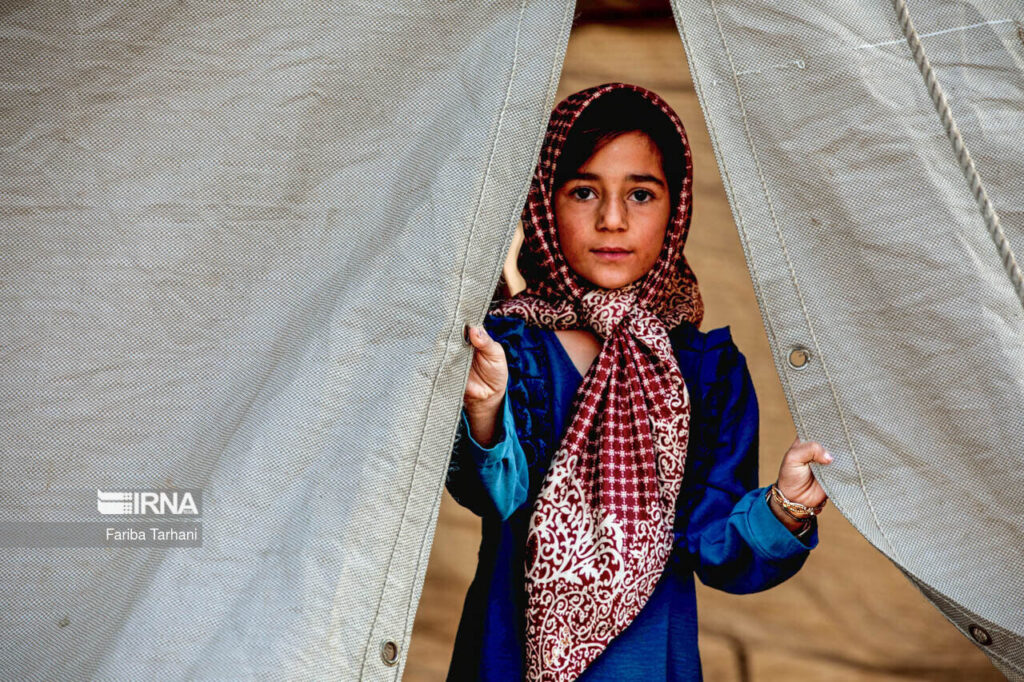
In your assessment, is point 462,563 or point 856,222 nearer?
point 856,222

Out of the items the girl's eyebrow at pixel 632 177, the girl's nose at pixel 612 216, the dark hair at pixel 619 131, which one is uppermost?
the dark hair at pixel 619 131

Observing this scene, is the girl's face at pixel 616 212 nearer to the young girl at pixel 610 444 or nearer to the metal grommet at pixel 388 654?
the young girl at pixel 610 444

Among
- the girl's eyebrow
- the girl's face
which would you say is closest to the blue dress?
the girl's face

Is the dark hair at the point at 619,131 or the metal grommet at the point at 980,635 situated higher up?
the dark hair at the point at 619,131

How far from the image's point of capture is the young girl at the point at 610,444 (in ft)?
4.25

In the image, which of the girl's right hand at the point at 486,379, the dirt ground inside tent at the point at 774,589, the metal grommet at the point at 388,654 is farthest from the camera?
the dirt ground inside tent at the point at 774,589

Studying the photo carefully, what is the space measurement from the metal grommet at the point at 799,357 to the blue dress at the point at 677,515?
237 millimetres

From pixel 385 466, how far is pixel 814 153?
605mm

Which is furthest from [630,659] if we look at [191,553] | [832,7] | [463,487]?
[832,7]

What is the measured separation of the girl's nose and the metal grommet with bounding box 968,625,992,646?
0.72m

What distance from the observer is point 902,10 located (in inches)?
43.4

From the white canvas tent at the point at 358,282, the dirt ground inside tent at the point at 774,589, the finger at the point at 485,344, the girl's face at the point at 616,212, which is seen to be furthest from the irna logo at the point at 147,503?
the dirt ground inside tent at the point at 774,589

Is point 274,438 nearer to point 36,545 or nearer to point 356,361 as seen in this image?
point 356,361

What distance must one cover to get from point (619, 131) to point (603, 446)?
1.64ft
